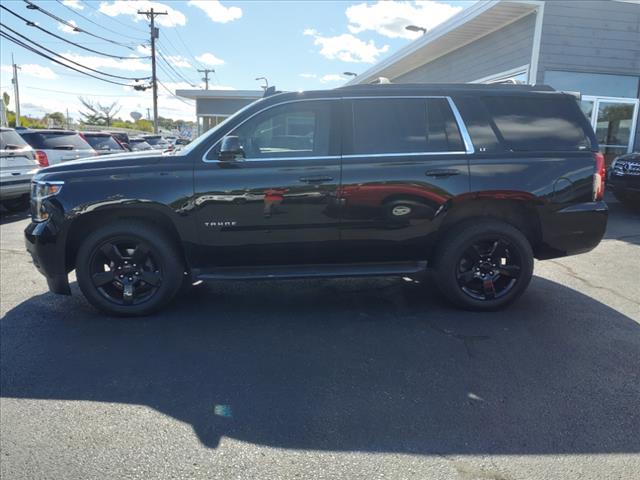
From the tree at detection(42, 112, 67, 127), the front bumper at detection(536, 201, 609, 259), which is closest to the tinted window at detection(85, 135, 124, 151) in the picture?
the front bumper at detection(536, 201, 609, 259)

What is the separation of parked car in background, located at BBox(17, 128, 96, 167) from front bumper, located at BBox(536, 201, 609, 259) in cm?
1045

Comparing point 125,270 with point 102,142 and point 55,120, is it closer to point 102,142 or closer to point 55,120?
point 102,142

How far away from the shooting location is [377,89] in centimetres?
447

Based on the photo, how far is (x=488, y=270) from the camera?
14.9ft

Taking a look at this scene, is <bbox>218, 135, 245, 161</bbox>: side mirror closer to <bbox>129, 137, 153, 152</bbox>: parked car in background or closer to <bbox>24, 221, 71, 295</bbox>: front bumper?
<bbox>24, 221, 71, 295</bbox>: front bumper

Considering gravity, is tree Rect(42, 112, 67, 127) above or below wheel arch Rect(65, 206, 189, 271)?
above

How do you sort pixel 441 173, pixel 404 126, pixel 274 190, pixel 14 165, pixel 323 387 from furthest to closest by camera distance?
pixel 14 165 < pixel 404 126 < pixel 441 173 < pixel 274 190 < pixel 323 387

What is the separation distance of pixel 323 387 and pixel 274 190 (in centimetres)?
177

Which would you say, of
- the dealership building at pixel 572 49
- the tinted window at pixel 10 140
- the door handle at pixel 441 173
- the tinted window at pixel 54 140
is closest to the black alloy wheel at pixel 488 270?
the door handle at pixel 441 173

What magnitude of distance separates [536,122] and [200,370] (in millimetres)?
3715

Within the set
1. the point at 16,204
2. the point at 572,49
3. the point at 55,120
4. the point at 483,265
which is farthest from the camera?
the point at 55,120

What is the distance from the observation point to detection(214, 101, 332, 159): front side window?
4285 millimetres

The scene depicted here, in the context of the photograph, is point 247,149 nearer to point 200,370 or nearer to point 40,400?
point 200,370

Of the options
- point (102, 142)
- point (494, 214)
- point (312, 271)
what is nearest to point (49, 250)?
point (312, 271)
